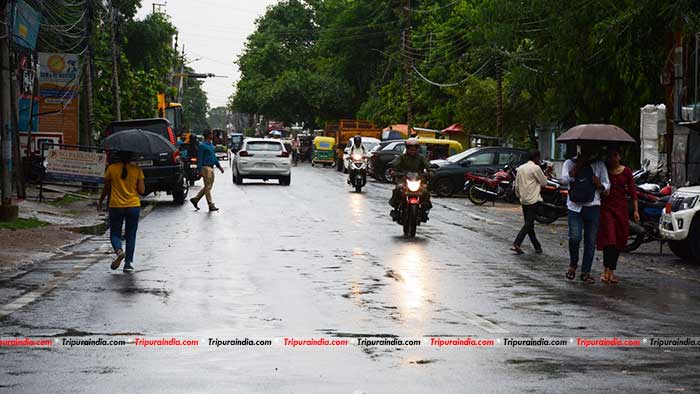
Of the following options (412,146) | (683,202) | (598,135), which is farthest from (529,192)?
(598,135)

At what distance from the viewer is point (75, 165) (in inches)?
1198

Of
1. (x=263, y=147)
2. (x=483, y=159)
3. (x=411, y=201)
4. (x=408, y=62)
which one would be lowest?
(x=411, y=201)

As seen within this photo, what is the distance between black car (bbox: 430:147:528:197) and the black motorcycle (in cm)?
1542

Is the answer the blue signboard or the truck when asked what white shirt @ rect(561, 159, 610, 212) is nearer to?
the blue signboard

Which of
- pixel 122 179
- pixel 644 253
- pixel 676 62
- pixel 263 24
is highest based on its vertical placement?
pixel 263 24

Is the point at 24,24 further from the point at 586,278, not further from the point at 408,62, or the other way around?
the point at 408,62

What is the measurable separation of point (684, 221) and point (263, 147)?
25.1 metres

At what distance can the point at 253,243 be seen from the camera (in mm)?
19297

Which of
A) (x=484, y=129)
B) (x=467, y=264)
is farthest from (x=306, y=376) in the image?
(x=484, y=129)

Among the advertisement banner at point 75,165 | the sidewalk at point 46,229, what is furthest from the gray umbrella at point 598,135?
the advertisement banner at point 75,165

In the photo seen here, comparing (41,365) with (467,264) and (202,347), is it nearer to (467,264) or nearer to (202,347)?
(202,347)

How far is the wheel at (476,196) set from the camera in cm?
3294

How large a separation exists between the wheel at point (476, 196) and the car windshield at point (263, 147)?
405 inches

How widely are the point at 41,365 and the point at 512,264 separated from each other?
9.71 metres
